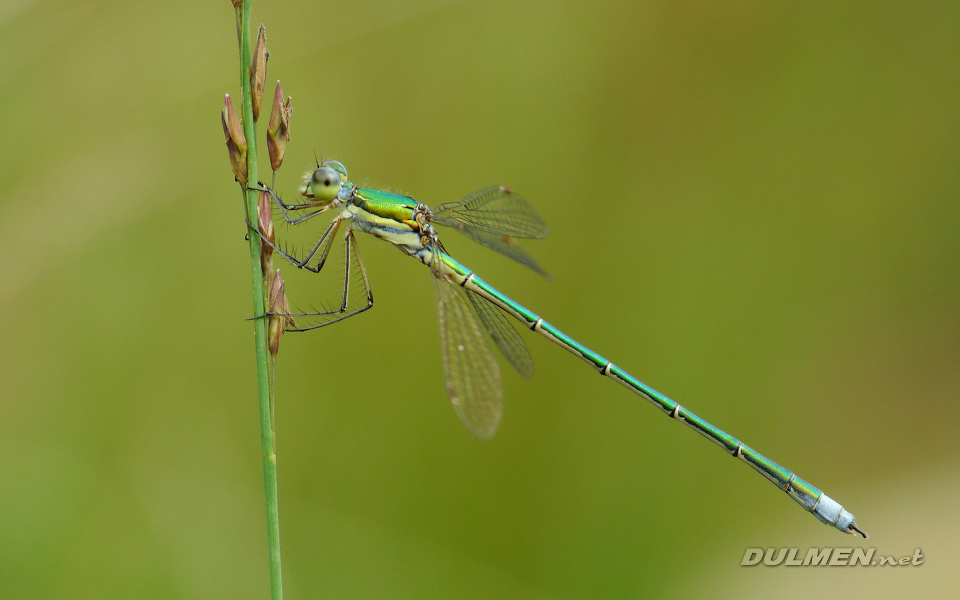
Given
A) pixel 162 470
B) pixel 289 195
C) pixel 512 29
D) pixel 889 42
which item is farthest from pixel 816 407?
pixel 162 470

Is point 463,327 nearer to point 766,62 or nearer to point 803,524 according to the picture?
point 803,524

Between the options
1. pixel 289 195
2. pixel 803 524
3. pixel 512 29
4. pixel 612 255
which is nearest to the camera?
pixel 803 524

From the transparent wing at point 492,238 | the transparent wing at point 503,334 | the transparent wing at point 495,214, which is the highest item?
the transparent wing at point 495,214

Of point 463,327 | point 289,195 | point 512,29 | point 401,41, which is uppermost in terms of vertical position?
point 512,29

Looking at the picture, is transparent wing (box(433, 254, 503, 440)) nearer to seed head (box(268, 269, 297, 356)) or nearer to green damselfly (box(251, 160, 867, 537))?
green damselfly (box(251, 160, 867, 537))

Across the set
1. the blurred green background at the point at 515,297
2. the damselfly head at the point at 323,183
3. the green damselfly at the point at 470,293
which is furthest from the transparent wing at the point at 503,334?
the damselfly head at the point at 323,183

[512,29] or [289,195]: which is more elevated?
[512,29]

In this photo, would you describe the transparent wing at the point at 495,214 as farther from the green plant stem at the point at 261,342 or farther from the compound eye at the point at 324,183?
the green plant stem at the point at 261,342

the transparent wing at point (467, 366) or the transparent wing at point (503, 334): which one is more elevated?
the transparent wing at point (503, 334)
